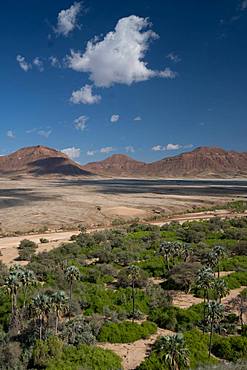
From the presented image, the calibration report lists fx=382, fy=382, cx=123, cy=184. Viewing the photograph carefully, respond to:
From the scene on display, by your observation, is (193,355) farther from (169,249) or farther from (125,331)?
(169,249)

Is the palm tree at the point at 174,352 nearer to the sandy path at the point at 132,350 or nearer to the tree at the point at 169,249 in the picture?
the sandy path at the point at 132,350

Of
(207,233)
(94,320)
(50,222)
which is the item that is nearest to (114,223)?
(50,222)

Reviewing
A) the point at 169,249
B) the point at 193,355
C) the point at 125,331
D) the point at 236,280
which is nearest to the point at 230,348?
the point at 193,355

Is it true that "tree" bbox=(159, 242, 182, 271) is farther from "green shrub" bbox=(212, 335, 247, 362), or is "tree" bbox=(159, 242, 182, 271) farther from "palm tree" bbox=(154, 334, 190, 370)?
"palm tree" bbox=(154, 334, 190, 370)

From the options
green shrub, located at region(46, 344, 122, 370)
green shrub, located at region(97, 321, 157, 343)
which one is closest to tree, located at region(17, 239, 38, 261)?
green shrub, located at region(97, 321, 157, 343)

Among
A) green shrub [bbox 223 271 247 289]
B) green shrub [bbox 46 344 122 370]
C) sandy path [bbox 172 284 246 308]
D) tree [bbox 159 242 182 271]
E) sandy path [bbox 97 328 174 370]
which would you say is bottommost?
sandy path [bbox 97 328 174 370]

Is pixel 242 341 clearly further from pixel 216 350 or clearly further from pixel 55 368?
pixel 55 368
